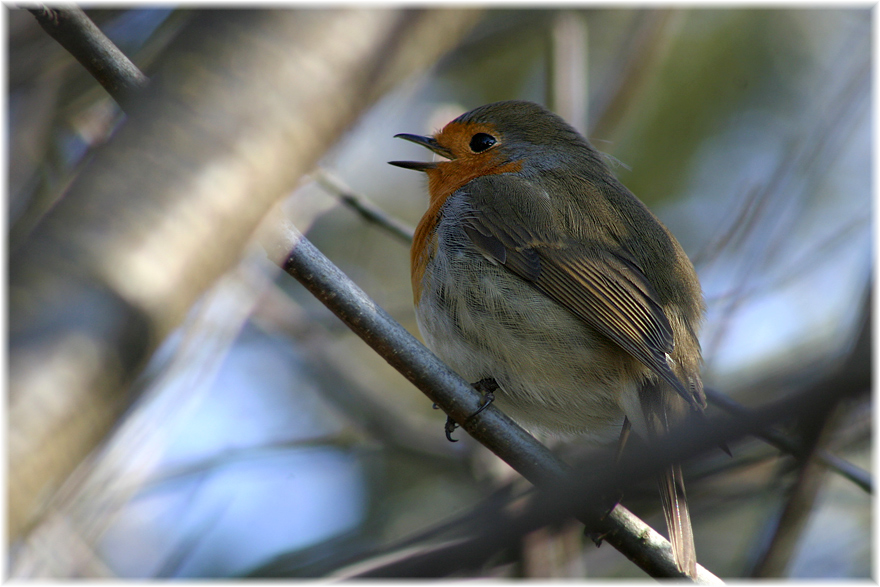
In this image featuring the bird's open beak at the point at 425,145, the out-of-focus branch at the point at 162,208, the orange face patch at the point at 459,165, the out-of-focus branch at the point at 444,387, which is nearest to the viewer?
the out-of-focus branch at the point at 162,208

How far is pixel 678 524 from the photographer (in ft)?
7.63

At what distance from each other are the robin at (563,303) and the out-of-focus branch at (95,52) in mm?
1566

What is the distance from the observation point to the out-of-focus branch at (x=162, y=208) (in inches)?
38.0

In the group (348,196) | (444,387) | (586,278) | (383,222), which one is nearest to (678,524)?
(444,387)

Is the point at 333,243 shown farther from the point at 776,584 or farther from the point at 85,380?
the point at 85,380

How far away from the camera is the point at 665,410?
2738 mm


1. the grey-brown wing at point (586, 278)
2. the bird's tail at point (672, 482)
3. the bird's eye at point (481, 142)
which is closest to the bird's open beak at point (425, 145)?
the bird's eye at point (481, 142)

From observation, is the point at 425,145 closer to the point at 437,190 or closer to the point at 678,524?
the point at 437,190

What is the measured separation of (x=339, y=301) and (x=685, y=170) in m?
5.05

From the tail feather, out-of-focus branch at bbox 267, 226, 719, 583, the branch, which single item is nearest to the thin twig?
the branch

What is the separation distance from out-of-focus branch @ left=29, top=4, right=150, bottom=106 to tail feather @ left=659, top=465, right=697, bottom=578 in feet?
6.19

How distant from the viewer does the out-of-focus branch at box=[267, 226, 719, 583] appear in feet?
7.22

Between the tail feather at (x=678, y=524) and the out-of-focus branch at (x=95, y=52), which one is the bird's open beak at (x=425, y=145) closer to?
the out-of-focus branch at (x=95, y=52)

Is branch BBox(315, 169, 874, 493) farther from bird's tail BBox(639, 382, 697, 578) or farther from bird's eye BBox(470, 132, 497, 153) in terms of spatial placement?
bird's eye BBox(470, 132, 497, 153)
